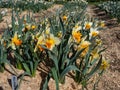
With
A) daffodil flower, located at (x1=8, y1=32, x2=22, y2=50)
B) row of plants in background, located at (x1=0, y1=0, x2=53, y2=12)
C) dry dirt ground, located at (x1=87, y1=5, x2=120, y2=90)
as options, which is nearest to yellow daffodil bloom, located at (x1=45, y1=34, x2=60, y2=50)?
daffodil flower, located at (x1=8, y1=32, x2=22, y2=50)

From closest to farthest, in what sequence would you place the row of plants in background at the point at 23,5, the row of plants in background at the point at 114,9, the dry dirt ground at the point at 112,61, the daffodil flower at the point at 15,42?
1. the daffodil flower at the point at 15,42
2. the dry dirt ground at the point at 112,61
3. the row of plants in background at the point at 114,9
4. the row of plants in background at the point at 23,5

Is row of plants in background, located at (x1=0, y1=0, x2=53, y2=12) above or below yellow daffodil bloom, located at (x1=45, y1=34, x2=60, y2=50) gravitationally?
below

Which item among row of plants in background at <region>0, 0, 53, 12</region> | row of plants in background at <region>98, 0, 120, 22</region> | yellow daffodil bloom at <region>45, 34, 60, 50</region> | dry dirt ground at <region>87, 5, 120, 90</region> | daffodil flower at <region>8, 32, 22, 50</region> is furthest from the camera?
row of plants in background at <region>0, 0, 53, 12</region>

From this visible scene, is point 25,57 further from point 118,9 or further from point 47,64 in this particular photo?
point 118,9

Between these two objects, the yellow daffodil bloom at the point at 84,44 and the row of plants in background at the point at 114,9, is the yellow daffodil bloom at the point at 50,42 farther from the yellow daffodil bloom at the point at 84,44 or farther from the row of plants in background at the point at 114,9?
the row of plants in background at the point at 114,9

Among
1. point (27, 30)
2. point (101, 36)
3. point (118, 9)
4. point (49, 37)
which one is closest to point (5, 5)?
point (118, 9)

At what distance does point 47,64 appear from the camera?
3.73 m

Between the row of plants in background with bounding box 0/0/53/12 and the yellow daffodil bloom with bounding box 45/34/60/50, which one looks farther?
the row of plants in background with bounding box 0/0/53/12

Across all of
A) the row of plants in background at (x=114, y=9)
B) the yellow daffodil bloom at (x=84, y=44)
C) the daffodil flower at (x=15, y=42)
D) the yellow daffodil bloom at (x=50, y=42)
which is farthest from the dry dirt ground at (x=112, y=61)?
the row of plants in background at (x=114, y=9)

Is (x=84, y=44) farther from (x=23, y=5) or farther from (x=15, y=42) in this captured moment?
(x=23, y=5)

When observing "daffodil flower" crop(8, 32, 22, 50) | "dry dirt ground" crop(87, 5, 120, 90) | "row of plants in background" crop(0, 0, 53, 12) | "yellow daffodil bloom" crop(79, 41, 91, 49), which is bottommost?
"row of plants in background" crop(0, 0, 53, 12)

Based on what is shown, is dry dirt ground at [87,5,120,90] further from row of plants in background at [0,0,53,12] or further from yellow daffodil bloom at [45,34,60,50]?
row of plants in background at [0,0,53,12]

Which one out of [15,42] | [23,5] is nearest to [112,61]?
[15,42]

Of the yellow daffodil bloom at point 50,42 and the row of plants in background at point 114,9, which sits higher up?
the yellow daffodil bloom at point 50,42
